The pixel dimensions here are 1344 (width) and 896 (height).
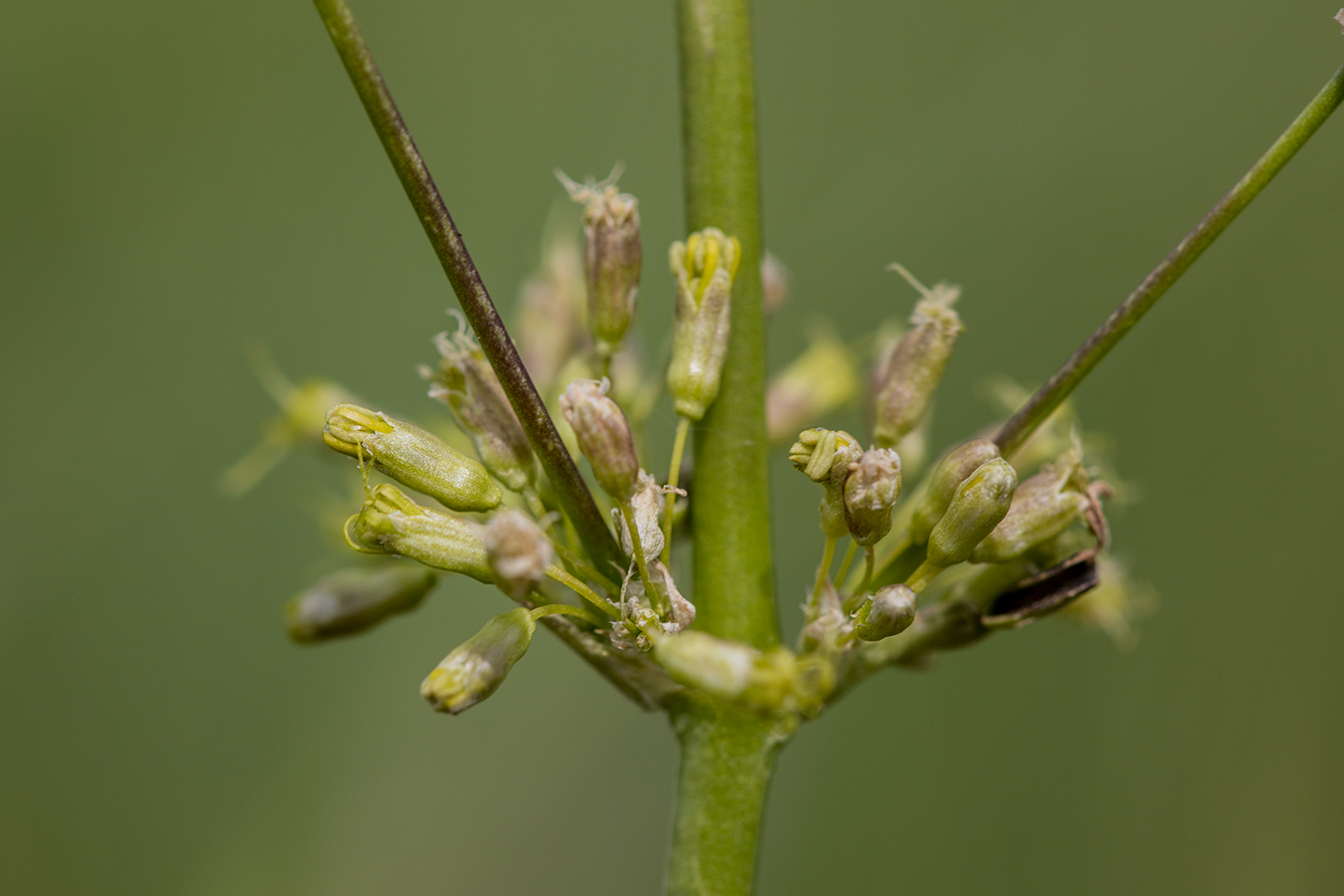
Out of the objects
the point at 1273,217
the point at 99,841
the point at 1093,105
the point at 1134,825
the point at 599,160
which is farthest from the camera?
the point at 599,160

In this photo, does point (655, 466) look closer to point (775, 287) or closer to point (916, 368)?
point (775, 287)

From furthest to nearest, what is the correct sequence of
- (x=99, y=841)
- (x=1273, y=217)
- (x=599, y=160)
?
1. (x=599, y=160)
2. (x=1273, y=217)
3. (x=99, y=841)

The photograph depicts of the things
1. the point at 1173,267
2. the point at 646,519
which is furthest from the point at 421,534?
the point at 1173,267

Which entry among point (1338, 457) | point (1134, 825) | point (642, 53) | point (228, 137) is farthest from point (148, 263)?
point (1338, 457)

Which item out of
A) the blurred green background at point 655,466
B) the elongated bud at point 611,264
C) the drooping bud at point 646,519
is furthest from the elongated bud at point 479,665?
the blurred green background at point 655,466

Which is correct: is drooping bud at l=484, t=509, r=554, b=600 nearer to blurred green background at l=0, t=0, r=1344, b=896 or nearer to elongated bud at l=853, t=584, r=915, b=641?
elongated bud at l=853, t=584, r=915, b=641

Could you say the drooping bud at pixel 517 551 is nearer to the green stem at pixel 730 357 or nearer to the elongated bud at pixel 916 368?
the green stem at pixel 730 357

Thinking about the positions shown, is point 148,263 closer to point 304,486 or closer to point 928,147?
point 304,486

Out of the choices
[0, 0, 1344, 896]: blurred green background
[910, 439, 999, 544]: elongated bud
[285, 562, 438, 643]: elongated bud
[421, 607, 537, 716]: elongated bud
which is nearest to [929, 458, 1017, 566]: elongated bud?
[910, 439, 999, 544]: elongated bud

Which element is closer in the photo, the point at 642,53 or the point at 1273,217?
the point at 1273,217
